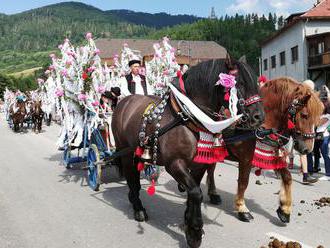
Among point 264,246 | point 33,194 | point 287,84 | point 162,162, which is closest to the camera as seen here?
point 264,246

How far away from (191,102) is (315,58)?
97.5 feet

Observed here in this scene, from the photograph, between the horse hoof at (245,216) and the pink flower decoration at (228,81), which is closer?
the pink flower decoration at (228,81)

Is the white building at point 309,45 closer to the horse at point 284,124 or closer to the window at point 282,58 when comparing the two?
the window at point 282,58

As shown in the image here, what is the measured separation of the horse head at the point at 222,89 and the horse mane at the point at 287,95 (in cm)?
121

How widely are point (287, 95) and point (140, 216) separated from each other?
259 cm

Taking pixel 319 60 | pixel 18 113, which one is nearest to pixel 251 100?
pixel 18 113

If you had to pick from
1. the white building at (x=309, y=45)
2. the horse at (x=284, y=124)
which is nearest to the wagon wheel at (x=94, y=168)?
the horse at (x=284, y=124)

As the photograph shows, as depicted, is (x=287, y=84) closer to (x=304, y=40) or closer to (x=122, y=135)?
(x=122, y=135)

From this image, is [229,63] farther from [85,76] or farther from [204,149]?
[85,76]

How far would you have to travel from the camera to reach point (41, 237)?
15.7 feet

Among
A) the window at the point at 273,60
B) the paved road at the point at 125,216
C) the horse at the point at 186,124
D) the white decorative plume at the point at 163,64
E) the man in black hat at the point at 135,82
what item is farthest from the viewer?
the window at the point at 273,60

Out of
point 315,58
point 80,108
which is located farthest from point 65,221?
point 315,58

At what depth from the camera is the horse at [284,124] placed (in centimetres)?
493

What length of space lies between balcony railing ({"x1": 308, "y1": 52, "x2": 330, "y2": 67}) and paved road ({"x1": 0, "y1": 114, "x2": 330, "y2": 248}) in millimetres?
24311
